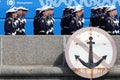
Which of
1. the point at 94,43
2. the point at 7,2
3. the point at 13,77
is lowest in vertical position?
the point at 13,77

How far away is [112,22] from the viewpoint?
6.61 meters

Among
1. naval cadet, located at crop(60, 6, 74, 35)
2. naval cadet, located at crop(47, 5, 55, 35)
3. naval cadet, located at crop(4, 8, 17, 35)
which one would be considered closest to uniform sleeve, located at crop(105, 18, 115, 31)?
naval cadet, located at crop(60, 6, 74, 35)

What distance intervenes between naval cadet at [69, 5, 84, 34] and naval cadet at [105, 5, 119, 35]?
384 mm

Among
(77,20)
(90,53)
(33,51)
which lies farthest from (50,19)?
(90,53)

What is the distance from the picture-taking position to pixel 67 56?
5.15m

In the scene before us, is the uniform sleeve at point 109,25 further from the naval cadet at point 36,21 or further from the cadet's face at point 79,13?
the naval cadet at point 36,21

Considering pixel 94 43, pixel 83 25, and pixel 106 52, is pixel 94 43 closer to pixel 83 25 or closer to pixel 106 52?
pixel 106 52

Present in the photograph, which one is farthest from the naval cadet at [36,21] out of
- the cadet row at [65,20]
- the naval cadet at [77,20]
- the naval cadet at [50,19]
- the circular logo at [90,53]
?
the circular logo at [90,53]

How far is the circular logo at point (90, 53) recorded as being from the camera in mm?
5145

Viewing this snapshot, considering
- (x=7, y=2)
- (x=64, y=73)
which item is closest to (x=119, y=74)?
(x=64, y=73)

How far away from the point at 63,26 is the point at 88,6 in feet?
1.70

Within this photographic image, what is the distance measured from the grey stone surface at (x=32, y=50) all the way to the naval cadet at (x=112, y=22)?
143 cm

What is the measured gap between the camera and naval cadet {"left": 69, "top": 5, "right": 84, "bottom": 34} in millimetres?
6516

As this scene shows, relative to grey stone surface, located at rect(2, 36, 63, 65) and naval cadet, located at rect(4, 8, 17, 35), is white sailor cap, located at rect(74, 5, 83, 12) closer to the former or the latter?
naval cadet, located at rect(4, 8, 17, 35)
